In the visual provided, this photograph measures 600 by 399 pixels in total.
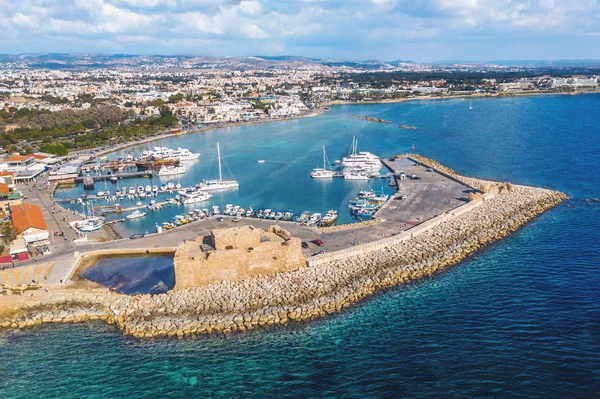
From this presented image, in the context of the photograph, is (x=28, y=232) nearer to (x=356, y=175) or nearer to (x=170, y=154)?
(x=356, y=175)

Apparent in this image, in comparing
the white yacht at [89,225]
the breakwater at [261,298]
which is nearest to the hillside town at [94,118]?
the white yacht at [89,225]

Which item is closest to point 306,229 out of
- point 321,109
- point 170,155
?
point 170,155

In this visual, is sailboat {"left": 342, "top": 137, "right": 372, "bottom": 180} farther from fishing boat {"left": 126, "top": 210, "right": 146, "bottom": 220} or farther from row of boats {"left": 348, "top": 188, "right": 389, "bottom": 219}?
fishing boat {"left": 126, "top": 210, "right": 146, "bottom": 220}

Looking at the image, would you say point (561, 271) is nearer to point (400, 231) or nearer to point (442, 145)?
point (400, 231)

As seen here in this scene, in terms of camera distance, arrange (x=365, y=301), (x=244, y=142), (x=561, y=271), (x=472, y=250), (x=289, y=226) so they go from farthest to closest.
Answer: (x=244, y=142) < (x=289, y=226) < (x=472, y=250) < (x=561, y=271) < (x=365, y=301)

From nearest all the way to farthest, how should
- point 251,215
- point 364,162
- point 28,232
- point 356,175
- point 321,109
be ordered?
point 28,232
point 251,215
point 356,175
point 364,162
point 321,109

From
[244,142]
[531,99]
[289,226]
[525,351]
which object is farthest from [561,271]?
[531,99]
